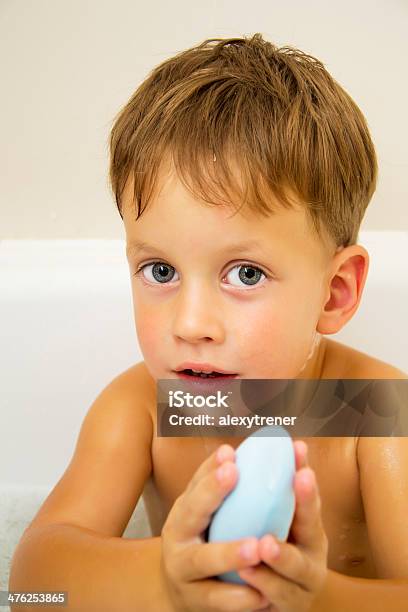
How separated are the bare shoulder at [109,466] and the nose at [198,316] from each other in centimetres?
20

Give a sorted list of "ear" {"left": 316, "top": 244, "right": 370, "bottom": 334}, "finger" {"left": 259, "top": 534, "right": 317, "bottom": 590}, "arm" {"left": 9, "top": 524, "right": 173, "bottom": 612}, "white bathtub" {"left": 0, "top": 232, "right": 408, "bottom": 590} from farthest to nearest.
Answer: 1. "white bathtub" {"left": 0, "top": 232, "right": 408, "bottom": 590}
2. "ear" {"left": 316, "top": 244, "right": 370, "bottom": 334}
3. "arm" {"left": 9, "top": 524, "right": 173, "bottom": 612}
4. "finger" {"left": 259, "top": 534, "right": 317, "bottom": 590}

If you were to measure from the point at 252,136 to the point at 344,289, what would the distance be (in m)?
0.20

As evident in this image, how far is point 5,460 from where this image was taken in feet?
3.60

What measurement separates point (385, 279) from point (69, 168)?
47 centimetres

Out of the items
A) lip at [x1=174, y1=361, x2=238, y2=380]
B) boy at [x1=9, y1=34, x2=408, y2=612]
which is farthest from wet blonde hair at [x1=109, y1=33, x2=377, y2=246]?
lip at [x1=174, y1=361, x2=238, y2=380]

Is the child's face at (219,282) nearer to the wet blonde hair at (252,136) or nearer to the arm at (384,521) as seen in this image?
the wet blonde hair at (252,136)

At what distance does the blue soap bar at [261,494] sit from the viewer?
0.51m

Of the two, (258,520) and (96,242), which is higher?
(96,242)

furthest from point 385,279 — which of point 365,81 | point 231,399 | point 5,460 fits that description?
point 5,460

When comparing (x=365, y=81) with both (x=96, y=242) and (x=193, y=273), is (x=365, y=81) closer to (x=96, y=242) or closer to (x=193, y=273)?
→ (x=96, y=242)

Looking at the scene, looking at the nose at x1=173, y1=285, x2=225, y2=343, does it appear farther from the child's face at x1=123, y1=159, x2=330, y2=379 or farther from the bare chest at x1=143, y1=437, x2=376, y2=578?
the bare chest at x1=143, y1=437, x2=376, y2=578

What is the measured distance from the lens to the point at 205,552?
53 centimetres

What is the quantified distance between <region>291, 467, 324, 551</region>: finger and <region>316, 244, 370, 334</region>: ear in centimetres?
30

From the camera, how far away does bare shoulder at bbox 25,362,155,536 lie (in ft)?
2.66
